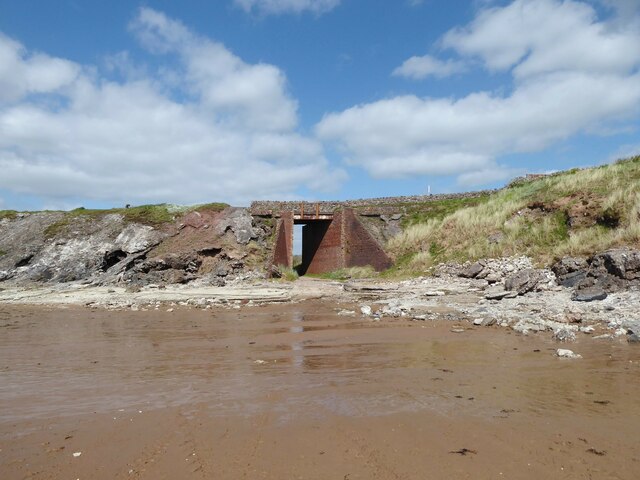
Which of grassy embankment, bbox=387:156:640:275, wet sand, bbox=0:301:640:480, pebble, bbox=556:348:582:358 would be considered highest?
grassy embankment, bbox=387:156:640:275

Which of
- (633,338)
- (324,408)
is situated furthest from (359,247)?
(324,408)

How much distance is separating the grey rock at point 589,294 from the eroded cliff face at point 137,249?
16.7 metres

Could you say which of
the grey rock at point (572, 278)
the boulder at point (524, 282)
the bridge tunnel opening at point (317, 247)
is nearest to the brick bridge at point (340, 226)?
the bridge tunnel opening at point (317, 247)

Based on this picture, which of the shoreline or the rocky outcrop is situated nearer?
the shoreline

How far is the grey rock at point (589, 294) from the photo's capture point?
12445 mm

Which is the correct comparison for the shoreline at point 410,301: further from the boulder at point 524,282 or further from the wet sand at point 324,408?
the wet sand at point 324,408

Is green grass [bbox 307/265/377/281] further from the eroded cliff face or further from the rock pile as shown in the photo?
the rock pile

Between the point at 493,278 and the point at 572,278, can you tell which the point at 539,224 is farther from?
the point at 572,278

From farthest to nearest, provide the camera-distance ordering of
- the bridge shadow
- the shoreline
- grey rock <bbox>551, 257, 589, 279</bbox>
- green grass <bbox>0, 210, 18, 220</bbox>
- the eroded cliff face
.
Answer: green grass <bbox>0, 210, 18, 220</bbox>
the bridge shadow
the eroded cliff face
grey rock <bbox>551, 257, 589, 279</bbox>
the shoreline

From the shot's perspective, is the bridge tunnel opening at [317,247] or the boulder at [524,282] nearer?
the boulder at [524,282]

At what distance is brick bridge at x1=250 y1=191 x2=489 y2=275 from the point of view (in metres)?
28.6

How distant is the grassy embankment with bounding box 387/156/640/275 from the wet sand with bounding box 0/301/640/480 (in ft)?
34.6

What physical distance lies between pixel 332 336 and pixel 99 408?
563cm

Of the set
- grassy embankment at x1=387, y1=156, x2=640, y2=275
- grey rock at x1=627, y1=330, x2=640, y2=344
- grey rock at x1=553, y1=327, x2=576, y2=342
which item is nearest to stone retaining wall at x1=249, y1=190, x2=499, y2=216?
grassy embankment at x1=387, y1=156, x2=640, y2=275
